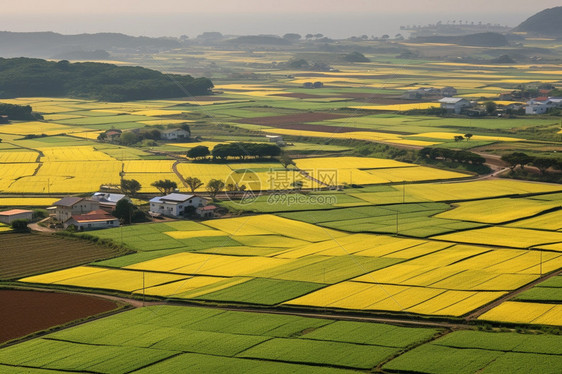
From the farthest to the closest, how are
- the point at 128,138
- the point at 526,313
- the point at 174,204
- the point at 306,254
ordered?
the point at 128,138, the point at 174,204, the point at 306,254, the point at 526,313

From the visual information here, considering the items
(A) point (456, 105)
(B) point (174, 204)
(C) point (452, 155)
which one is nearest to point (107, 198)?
(B) point (174, 204)

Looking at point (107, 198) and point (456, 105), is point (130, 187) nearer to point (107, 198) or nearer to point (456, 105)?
point (107, 198)

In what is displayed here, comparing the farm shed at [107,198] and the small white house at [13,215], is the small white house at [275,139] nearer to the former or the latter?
the farm shed at [107,198]

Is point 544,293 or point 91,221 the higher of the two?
point 91,221

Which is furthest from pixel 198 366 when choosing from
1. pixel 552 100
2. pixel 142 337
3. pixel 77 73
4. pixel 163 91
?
pixel 77 73

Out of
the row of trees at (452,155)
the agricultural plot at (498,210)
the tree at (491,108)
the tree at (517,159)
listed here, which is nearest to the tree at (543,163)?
the tree at (517,159)

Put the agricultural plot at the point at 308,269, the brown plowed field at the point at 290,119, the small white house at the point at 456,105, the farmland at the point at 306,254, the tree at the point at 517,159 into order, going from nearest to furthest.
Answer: the farmland at the point at 306,254, the agricultural plot at the point at 308,269, the tree at the point at 517,159, the brown plowed field at the point at 290,119, the small white house at the point at 456,105

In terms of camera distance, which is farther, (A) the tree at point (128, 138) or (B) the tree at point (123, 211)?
(A) the tree at point (128, 138)
